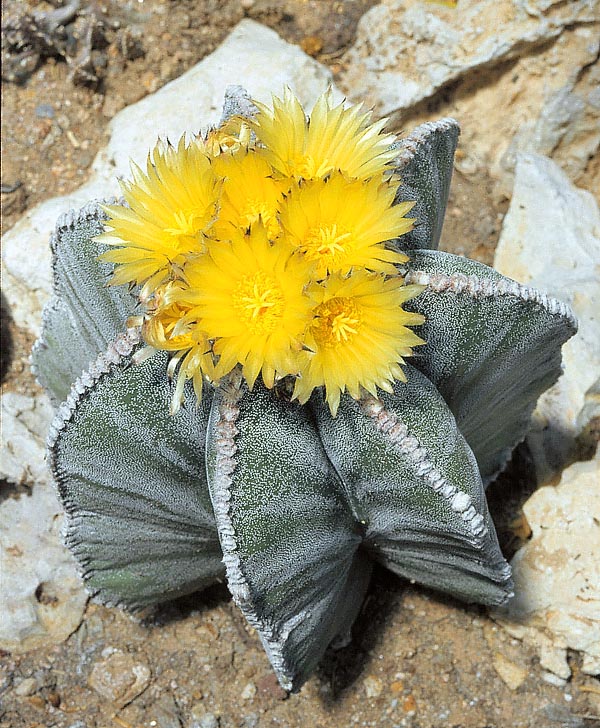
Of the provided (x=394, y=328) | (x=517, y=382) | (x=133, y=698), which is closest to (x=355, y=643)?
(x=133, y=698)

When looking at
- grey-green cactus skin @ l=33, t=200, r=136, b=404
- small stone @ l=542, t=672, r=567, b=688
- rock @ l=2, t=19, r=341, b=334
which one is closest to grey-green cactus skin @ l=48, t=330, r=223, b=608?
Answer: grey-green cactus skin @ l=33, t=200, r=136, b=404

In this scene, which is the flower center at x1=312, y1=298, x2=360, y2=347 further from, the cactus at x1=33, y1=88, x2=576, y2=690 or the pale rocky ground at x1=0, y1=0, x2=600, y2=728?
the pale rocky ground at x1=0, y1=0, x2=600, y2=728

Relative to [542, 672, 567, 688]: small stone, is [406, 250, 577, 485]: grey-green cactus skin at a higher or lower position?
higher

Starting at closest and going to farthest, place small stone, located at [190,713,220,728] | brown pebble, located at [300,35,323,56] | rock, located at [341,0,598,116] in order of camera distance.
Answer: small stone, located at [190,713,220,728]
rock, located at [341,0,598,116]
brown pebble, located at [300,35,323,56]

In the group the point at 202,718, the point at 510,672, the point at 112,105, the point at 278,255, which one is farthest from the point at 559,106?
the point at 202,718

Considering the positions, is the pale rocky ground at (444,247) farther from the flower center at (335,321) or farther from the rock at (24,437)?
the flower center at (335,321)

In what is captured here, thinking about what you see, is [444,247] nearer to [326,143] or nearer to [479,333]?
[479,333]

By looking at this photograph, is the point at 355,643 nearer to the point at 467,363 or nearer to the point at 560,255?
the point at 467,363
